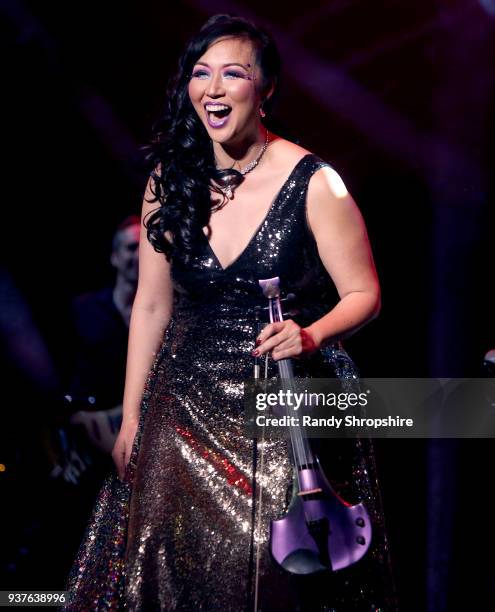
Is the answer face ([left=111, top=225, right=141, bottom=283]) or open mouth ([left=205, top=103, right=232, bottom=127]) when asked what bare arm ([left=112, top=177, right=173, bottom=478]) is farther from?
face ([left=111, top=225, right=141, bottom=283])

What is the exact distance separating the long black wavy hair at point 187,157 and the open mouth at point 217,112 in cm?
13

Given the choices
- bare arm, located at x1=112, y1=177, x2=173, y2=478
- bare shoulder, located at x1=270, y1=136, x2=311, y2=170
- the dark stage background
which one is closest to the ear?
bare shoulder, located at x1=270, y1=136, x2=311, y2=170

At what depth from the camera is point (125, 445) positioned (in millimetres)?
1965

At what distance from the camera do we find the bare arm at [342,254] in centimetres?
168

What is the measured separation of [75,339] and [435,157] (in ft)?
6.22

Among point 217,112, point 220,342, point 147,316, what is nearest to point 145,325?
point 147,316

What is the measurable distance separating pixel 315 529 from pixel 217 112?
1.06 metres

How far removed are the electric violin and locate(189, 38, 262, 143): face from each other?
854 millimetres

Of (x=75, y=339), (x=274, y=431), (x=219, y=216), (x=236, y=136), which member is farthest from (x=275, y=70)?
(x=75, y=339)

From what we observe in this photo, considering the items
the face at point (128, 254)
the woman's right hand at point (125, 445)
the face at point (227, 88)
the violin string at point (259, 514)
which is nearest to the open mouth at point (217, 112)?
the face at point (227, 88)

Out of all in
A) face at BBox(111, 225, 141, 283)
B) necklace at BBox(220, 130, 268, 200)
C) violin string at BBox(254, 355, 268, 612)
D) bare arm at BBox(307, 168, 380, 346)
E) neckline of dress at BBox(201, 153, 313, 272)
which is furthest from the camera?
face at BBox(111, 225, 141, 283)

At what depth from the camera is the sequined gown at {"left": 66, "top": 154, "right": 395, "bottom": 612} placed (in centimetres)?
163

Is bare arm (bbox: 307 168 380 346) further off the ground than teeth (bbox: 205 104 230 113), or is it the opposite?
teeth (bbox: 205 104 230 113)

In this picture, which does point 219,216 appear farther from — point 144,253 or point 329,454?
point 329,454
